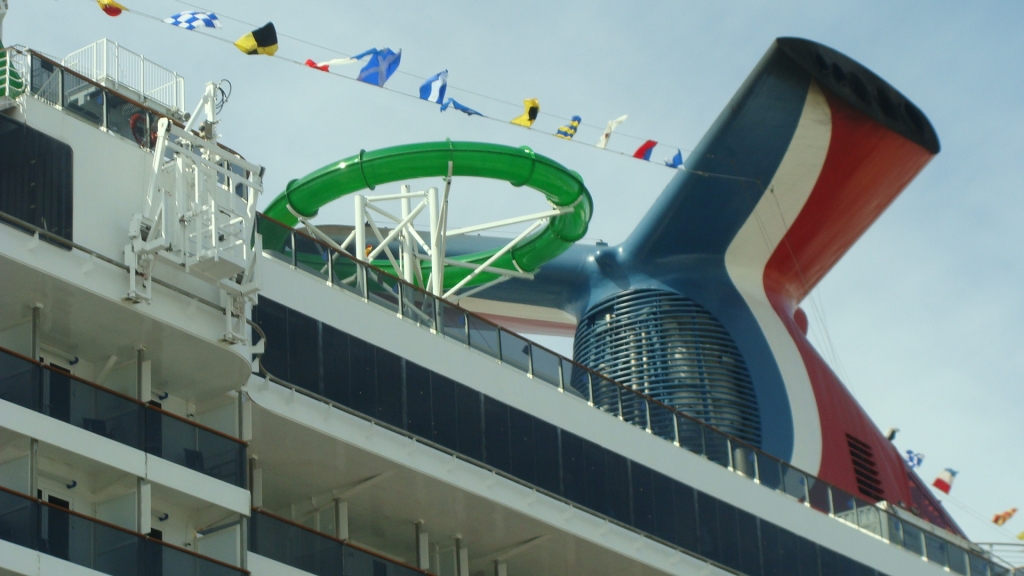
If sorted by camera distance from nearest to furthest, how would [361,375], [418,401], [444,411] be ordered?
[361,375]
[418,401]
[444,411]

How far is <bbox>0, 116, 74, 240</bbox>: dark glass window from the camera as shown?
14.2m

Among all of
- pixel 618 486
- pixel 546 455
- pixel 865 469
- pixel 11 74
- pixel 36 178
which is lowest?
pixel 618 486

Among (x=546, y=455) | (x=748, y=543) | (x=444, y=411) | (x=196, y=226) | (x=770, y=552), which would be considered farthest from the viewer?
(x=770, y=552)

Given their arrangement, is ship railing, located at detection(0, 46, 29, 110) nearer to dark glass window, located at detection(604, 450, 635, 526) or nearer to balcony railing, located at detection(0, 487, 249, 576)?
balcony railing, located at detection(0, 487, 249, 576)

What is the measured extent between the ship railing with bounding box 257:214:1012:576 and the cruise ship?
42 mm

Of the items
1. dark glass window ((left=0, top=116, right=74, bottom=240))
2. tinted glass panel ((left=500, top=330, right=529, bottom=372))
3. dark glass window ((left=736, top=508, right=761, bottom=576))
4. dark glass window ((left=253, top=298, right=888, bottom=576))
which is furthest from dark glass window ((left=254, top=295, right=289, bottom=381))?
dark glass window ((left=736, top=508, right=761, bottom=576))

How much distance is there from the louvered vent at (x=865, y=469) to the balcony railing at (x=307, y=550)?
14.1 m

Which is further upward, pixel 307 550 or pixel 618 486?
pixel 618 486

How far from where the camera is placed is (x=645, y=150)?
24.8 m

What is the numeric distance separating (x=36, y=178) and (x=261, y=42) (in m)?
4.97

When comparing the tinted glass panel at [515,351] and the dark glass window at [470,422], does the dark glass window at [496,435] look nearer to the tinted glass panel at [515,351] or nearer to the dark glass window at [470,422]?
the dark glass window at [470,422]

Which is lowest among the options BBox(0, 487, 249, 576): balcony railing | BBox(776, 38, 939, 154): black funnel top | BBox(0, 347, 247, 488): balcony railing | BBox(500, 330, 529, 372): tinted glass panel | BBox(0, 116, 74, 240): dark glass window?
BBox(0, 487, 249, 576): balcony railing

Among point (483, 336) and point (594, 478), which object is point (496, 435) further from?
point (594, 478)

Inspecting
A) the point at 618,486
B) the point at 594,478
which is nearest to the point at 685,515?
the point at 618,486
